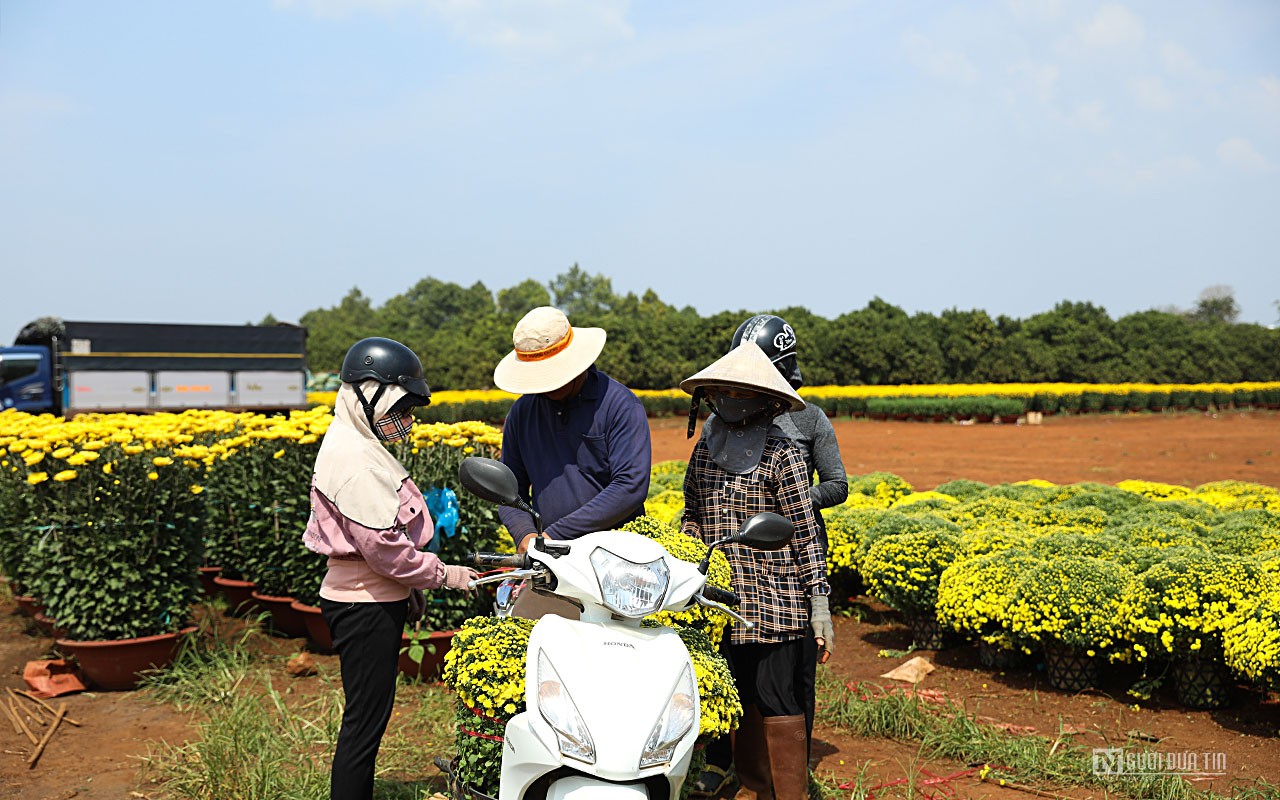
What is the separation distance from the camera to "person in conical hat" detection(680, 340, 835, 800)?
366 centimetres

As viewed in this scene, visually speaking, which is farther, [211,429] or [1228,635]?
[211,429]

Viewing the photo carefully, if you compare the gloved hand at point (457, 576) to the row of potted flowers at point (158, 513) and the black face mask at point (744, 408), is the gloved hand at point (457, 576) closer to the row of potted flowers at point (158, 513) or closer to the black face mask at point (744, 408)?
the black face mask at point (744, 408)

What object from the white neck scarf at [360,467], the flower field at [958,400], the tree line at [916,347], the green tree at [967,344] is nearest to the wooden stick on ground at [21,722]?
the white neck scarf at [360,467]

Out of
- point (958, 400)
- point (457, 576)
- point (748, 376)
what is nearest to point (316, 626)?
point (457, 576)

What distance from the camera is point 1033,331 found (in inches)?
2309

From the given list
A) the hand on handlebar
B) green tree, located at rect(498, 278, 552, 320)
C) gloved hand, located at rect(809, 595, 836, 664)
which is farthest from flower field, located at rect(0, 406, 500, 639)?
green tree, located at rect(498, 278, 552, 320)

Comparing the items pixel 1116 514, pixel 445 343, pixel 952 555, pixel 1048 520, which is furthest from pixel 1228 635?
pixel 445 343

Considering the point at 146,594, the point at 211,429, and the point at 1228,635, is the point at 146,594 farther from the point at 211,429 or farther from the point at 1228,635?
the point at 1228,635

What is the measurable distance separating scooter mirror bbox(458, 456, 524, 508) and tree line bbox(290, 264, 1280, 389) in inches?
1528

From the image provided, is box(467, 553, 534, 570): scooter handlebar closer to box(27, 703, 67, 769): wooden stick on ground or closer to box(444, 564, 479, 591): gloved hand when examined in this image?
box(444, 564, 479, 591): gloved hand

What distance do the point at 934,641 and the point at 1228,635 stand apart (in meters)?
2.15

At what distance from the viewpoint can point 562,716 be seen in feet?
7.38

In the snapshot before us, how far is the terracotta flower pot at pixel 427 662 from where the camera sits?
5.75 meters

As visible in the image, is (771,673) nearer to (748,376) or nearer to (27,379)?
(748,376)
